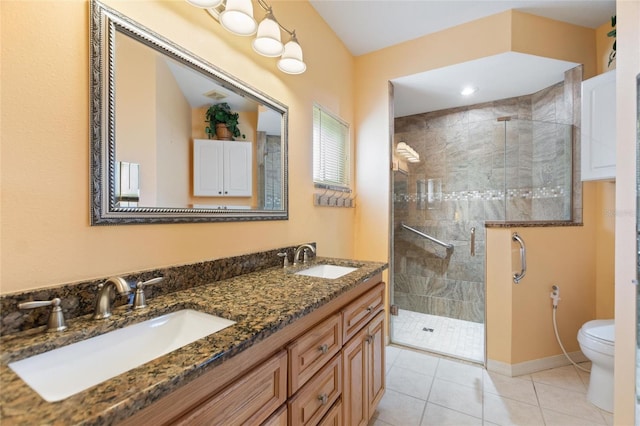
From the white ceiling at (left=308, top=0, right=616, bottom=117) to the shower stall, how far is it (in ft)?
1.19

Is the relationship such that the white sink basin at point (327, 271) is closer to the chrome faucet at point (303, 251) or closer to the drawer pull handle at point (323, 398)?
the chrome faucet at point (303, 251)

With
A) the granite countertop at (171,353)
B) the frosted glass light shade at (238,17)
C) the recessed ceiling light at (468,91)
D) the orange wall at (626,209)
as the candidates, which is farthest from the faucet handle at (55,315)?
the recessed ceiling light at (468,91)

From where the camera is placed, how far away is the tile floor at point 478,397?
161 centimetres

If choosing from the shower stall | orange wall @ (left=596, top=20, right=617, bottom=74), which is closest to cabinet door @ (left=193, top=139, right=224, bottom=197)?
the shower stall

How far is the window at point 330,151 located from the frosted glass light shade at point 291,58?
0.53 metres

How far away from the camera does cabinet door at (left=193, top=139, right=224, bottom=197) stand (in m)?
1.20

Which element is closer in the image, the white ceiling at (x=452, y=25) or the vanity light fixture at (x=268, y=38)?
the vanity light fixture at (x=268, y=38)

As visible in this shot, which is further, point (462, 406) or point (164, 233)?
point (462, 406)

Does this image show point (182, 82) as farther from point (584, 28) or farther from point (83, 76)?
point (584, 28)

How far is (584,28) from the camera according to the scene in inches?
89.2

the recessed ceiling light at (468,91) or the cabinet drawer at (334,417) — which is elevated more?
the recessed ceiling light at (468,91)

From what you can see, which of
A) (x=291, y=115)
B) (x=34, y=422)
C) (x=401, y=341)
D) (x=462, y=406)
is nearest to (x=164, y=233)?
(x=34, y=422)

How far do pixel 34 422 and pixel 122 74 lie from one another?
999 millimetres

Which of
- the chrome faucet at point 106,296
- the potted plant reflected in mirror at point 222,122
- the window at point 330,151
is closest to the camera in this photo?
the chrome faucet at point 106,296
